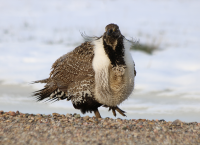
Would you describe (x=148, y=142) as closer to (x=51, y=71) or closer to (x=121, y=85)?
(x=121, y=85)

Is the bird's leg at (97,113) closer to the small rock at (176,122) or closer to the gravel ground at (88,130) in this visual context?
the gravel ground at (88,130)

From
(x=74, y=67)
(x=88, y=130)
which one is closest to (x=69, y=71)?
(x=74, y=67)

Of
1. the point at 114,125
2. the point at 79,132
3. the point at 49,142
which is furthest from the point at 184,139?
the point at 49,142

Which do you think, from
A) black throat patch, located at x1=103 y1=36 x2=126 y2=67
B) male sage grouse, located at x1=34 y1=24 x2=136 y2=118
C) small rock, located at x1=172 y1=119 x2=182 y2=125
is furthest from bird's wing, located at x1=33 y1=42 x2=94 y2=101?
small rock, located at x1=172 y1=119 x2=182 y2=125

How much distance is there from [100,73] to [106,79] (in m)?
0.16

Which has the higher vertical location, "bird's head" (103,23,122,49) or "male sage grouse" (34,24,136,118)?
"bird's head" (103,23,122,49)

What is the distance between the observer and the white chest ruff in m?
6.44

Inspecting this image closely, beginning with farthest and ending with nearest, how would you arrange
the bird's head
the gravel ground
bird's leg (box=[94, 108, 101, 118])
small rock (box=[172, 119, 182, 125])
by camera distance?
bird's leg (box=[94, 108, 101, 118]), small rock (box=[172, 119, 182, 125]), the bird's head, the gravel ground

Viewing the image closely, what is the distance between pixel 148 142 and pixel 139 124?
1142 mm

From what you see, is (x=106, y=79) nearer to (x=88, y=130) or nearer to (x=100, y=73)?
(x=100, y=73)

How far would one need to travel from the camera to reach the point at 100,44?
6602 mm

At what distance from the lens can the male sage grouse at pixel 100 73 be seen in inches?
253

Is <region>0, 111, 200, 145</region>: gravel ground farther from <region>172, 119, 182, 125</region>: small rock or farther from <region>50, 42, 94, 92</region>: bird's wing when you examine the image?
<region>50, 42, 94, 92</region>: bird's wing

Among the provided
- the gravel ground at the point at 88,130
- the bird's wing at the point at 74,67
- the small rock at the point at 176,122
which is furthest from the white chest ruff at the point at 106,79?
the small rock at the point at 176,122
